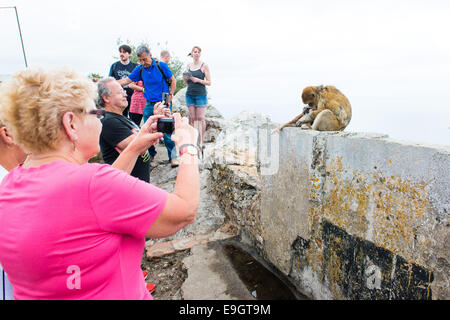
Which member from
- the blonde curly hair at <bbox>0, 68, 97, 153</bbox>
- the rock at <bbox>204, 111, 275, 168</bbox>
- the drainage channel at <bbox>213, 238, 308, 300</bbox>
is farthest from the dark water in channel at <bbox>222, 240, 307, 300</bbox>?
the blonde curly hair at <bbox>0, 68, 97, 153</bbox>

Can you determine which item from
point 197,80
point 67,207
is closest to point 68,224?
point 67,207

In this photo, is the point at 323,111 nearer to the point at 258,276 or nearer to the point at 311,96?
the point at 311,96

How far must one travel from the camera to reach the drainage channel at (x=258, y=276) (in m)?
2.63

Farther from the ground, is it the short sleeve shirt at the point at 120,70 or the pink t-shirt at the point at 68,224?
the short sleeve shirt at the point at 120,70

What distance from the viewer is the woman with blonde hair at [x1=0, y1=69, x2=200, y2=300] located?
0.88 metres

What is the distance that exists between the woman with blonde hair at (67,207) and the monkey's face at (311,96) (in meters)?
2.83

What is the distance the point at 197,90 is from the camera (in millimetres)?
5285

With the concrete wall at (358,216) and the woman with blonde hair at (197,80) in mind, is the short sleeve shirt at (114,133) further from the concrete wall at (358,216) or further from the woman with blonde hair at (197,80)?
the woman with blonde hair at (197,80)

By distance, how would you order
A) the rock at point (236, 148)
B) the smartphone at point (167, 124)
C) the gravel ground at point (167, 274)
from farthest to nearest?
the rock at point (236, 148) < the gravel ground at point (167, 274) < the smartphone at point (167, 124)

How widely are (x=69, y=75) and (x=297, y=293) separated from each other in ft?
8.38

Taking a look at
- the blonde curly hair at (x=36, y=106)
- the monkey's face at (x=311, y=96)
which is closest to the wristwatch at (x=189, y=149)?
the blonde curly hair at (x=36, y=106)

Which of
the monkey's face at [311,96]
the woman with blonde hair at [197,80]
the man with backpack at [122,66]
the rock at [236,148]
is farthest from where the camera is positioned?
the woman with blonde hair at [197,80]

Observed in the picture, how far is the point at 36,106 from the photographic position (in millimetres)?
943
